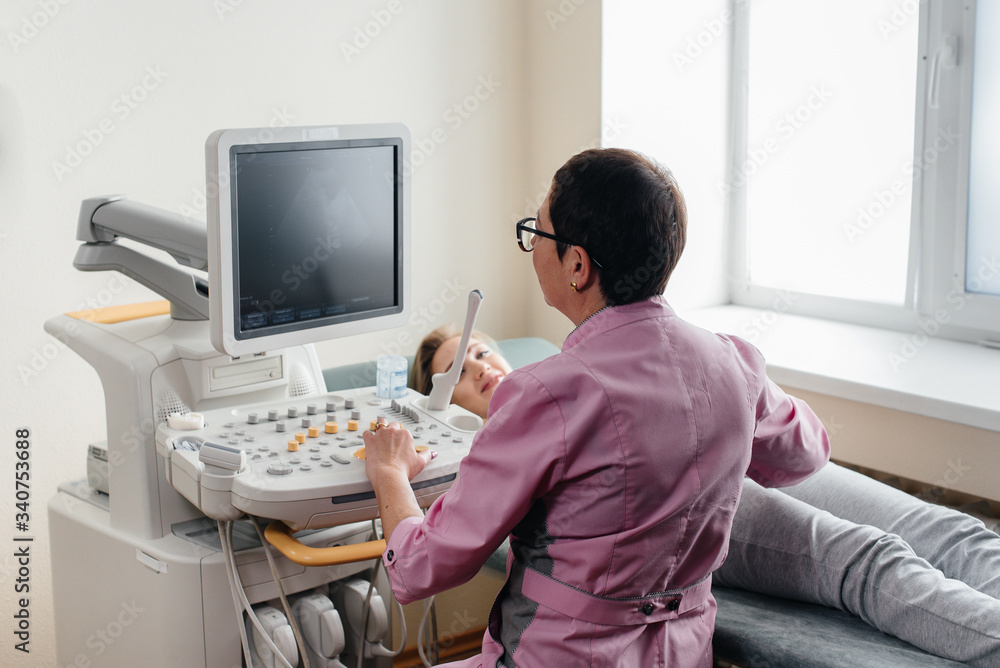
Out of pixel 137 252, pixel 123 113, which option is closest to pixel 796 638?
pixel 137 252

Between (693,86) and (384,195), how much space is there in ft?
4.69

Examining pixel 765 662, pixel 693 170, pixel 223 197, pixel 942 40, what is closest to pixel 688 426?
pixel 765 662

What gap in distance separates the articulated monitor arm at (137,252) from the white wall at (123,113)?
1.41 feet

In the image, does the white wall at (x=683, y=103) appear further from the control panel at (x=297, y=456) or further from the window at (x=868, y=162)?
the control panel at (x=297, y=456)

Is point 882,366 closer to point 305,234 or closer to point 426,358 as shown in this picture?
point 426,358

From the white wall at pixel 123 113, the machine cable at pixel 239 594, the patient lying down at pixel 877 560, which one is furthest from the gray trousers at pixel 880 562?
the white wall at pixel 123 113

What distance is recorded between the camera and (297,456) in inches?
55.6

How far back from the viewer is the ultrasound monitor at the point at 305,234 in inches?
54.1

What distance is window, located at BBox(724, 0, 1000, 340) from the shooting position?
2.20 meters

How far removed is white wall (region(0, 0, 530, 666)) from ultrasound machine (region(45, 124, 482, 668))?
0.40 m

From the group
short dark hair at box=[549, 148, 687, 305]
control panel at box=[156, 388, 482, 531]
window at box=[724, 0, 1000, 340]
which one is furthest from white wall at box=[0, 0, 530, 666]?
short dark hair at box=[549, 148, 687, 305]

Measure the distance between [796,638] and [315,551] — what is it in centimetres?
73

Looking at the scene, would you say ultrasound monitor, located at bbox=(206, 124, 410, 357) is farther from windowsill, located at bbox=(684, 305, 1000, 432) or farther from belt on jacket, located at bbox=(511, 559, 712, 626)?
windowsill, located at bbox=(684, 305, 1000, 432)

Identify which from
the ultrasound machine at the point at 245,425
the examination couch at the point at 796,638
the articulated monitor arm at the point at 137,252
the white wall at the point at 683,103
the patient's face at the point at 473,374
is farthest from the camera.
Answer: the white wall at the point at 683,103
